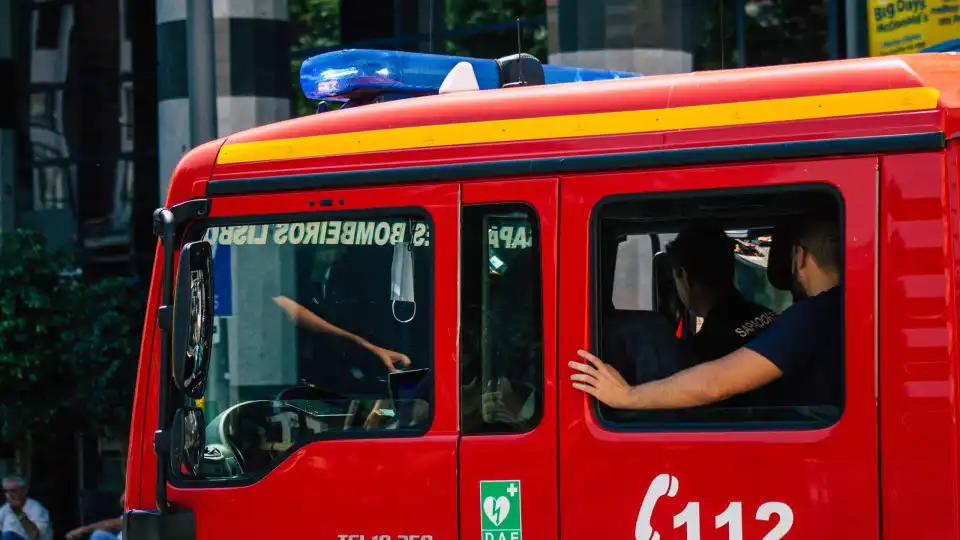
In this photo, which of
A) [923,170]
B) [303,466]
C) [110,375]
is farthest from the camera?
[110,375]

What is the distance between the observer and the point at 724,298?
4.38 meters

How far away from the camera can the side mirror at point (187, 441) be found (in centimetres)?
444

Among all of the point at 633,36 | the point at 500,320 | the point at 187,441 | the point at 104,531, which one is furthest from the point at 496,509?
the point at 633,36

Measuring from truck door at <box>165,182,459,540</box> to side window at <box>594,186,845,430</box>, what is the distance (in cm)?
50

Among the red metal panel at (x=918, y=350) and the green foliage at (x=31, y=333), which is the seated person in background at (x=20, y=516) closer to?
the green foliage at (x=31, y=333)

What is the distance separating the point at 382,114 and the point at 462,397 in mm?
938

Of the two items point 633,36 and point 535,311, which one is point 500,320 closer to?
point 535,311

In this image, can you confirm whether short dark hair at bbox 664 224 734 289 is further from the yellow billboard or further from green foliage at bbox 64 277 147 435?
green foliage at bbox 64 277 147 435

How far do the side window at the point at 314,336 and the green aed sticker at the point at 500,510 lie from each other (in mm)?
294

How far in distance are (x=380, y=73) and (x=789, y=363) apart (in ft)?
6.11

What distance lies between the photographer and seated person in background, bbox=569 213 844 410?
3959mm

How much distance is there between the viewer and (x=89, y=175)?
16531 mm

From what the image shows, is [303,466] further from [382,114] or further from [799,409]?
[799,409]

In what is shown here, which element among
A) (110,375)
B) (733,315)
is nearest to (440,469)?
(733,315)
